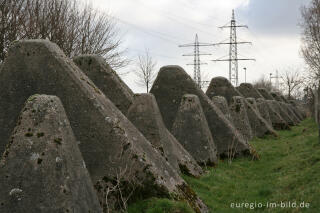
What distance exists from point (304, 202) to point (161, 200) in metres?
2.78

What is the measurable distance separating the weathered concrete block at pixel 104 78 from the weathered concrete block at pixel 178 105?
3.26m

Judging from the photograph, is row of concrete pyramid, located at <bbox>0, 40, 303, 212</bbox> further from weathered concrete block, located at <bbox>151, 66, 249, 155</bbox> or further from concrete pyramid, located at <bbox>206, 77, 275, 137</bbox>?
concrete pyramid, located at <bbox>206, 77, 275, 137</bbox>

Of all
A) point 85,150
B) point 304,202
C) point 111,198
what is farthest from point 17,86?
point 304,202

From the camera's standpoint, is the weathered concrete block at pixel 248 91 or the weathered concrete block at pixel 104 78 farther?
the weathered concrete block at pixel 248 91

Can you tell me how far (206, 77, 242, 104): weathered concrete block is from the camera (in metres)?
19.3

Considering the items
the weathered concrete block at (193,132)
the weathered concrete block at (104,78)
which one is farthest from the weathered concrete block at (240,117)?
the weathered concrete block at (104,78)

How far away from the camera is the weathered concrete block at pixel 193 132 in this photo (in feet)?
36.9

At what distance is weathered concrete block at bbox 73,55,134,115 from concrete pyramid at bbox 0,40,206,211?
2.71 metres

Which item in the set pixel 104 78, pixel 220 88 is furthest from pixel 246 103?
pixel 104 78

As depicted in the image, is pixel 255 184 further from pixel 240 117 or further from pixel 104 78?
pixel 240 117

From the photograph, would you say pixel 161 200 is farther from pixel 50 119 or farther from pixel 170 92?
pixel 170 92

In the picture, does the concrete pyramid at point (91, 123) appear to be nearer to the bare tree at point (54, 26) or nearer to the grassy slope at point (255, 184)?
the grassy slope at point (255, 184)

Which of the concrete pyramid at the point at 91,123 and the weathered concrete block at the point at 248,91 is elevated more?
the weathered concrete block at the point at 248,91

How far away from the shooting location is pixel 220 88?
19.5 m
